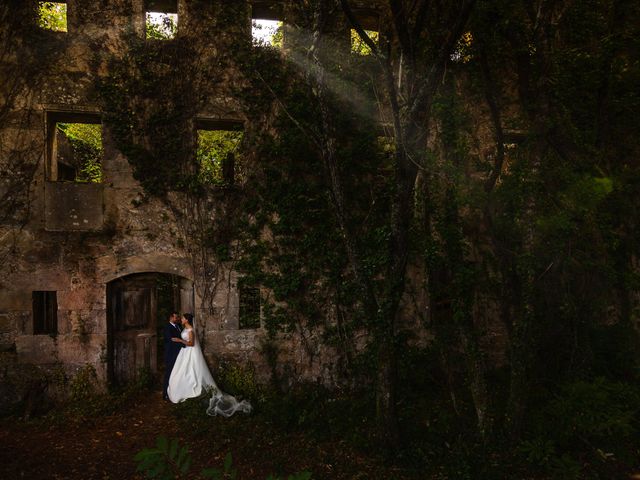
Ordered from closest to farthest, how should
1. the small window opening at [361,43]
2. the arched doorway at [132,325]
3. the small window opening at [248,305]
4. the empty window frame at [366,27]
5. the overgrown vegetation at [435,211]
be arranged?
the overgrown vegetation at [435,211] < the arched doorway at [132,325] < the small window opening at [248,305] < the empty window frame at [366,27] < the small window opening at [361,43]

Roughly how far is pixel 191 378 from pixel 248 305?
62.0 inches

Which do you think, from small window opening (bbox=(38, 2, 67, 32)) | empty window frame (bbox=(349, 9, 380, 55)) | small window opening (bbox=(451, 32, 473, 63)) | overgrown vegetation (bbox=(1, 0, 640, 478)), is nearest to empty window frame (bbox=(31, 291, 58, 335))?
overgrown vegetation (bbox=(1, 0, 640, 478))

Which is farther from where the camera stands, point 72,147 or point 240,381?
point 72,147

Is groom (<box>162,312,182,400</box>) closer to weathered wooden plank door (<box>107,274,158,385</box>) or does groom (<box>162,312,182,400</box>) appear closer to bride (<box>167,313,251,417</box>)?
bride (<box>167,313,251,417</box>)

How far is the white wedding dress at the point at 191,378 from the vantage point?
6453mm

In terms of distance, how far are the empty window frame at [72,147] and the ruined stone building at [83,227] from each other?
0.20ft

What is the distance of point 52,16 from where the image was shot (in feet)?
30.4

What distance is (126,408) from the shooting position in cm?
636

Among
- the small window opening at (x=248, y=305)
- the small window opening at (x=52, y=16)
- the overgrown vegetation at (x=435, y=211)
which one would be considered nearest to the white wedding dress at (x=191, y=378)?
the overgrown vegetation at (x=435, y=211)

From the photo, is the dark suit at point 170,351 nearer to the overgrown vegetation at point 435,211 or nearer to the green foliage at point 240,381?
the green foliage at point 240,381

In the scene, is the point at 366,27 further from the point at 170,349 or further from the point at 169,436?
the point at 169,436

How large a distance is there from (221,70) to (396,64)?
128 inches

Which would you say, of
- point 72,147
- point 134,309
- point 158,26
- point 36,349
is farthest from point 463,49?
point 72,147

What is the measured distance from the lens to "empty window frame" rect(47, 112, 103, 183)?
6789 millimetres
